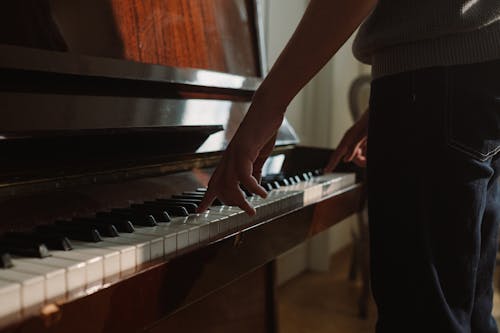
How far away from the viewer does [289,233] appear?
40.4 inches

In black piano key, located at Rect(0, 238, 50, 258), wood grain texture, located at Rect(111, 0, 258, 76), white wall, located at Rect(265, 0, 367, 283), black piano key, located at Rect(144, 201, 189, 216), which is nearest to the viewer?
black piano key, located at Rect(0, 238, 50, 258)

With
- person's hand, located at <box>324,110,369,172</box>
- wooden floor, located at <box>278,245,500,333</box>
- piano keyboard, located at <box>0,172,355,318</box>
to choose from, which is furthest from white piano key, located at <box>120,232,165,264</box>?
wooden floor, located at <box>278,245,500,333</box>

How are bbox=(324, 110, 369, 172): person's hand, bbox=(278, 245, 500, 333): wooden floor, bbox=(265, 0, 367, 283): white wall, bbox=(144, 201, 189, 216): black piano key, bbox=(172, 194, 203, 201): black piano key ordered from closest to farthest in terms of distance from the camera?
bbox=(144, 201, 189, 216): black piano key
bbox=(172, 194, 203, 201): black piano key
bbox=(324, 110, 369, 172): person's hand
bbox=(278, 245, 500, 333): wooden floor
bbox=(265, 0, 367, 283): white wall

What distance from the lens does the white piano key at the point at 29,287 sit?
1.67 ft

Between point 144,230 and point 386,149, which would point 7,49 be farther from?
point 386,149

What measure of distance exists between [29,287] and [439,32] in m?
0.61

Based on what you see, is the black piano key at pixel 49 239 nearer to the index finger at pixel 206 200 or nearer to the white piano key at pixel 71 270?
the white piano key at pixel 71 270

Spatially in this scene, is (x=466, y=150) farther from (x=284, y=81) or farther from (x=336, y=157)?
(x=336, y=157)

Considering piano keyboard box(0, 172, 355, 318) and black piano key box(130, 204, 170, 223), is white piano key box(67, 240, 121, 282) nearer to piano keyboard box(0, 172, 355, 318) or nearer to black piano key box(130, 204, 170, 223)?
piano keyboard box(0, 172, 355, 318)

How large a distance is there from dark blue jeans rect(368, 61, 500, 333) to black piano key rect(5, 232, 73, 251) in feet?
1.47

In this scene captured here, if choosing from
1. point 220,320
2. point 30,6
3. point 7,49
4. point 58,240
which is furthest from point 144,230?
point 220,320

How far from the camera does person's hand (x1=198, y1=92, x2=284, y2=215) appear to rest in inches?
29.6

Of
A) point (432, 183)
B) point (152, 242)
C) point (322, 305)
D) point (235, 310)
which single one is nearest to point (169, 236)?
point (152, 242)

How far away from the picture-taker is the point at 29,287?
20.2 inches
